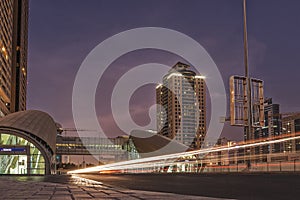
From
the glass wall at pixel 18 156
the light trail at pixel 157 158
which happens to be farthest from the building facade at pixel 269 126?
the glass wall at pixel 18 156

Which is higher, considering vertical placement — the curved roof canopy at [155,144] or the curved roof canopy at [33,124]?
the curved roof canopy at [33,124]

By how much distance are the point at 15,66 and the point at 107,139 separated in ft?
124

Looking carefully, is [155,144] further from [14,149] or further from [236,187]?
[236,187]

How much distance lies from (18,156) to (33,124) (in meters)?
6.17

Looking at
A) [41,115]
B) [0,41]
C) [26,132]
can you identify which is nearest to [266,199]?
[26,132]

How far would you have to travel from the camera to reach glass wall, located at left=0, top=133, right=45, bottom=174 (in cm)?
5656

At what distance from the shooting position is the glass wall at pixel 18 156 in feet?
186

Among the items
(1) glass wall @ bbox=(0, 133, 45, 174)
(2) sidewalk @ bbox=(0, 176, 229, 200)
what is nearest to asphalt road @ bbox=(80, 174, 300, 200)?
(2) sidewalk @ bbox=(0, 176, 229, 200)

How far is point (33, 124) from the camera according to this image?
62.2 metres

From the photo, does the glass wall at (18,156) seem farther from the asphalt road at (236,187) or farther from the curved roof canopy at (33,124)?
the asphalt road at (236,187)

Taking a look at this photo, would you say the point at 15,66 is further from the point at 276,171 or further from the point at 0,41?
the point at 276,171

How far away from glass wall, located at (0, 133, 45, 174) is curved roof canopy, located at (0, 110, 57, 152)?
160 centimetres

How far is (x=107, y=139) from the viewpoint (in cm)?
13712

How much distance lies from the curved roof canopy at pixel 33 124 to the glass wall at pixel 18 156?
1.60 m
